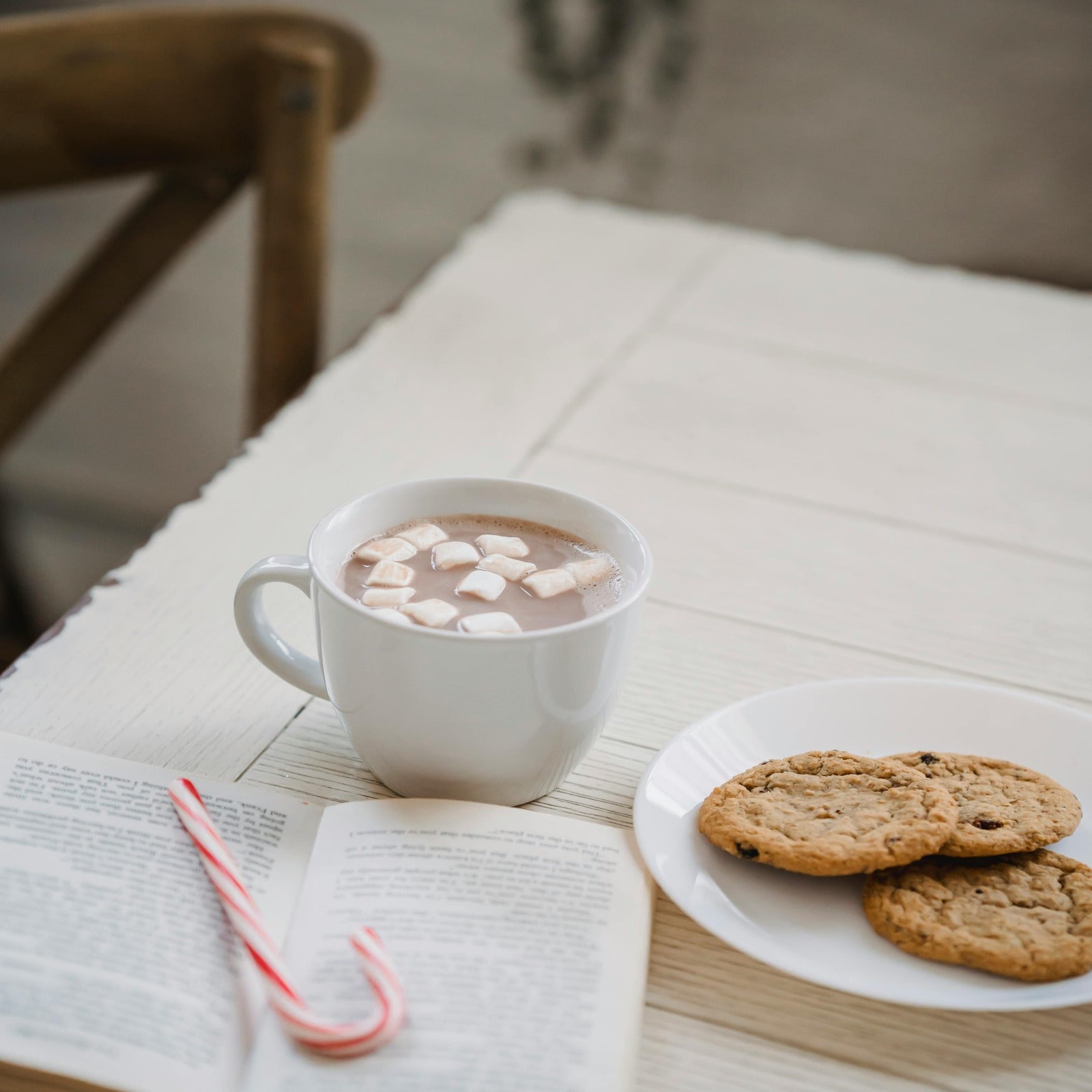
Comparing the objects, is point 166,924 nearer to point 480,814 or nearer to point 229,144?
point 480,814

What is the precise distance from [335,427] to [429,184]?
1.80 m

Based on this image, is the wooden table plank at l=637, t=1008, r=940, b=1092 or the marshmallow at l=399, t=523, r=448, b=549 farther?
the marshmallow at l=399, t=523, r=448, b=549

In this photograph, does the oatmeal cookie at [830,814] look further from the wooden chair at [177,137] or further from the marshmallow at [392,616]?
the wooden chair at [177,137]

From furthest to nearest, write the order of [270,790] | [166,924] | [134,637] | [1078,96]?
[1078,96] → [134,637] → [270,790] → [166,924]

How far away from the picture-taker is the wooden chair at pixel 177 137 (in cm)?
148

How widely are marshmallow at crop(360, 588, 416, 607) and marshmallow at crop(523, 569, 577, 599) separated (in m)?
0.06

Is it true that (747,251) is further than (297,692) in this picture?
Yes

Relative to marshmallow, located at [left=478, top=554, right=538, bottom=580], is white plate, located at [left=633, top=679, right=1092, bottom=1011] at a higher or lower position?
lower

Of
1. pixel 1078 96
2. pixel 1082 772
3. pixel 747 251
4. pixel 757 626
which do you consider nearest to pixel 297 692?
pixel 757 626

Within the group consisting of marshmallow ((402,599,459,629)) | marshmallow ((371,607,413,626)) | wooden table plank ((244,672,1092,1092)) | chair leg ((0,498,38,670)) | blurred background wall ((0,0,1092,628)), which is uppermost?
marshmallow ((371,607,413,626))

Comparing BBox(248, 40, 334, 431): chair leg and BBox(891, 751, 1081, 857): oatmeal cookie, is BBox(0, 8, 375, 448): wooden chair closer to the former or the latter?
BBox(248, 40, 334, 431): chair leg

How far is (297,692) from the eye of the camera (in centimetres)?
74

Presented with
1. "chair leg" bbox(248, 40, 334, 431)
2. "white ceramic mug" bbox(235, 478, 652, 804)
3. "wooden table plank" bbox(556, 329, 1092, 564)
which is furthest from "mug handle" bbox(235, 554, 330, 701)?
"chair leg" bbox(248, 40, 334, 431)

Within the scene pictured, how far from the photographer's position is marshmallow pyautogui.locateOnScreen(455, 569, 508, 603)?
61 cm
